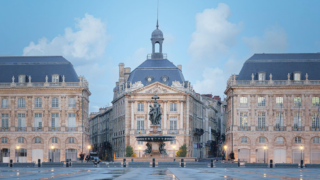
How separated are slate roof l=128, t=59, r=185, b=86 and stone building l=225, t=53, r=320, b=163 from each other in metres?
12.1

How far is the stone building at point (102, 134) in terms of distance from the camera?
13662 centimetres

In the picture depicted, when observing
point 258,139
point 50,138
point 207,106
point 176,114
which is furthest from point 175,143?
point 207,106

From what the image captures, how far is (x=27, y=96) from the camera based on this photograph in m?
109

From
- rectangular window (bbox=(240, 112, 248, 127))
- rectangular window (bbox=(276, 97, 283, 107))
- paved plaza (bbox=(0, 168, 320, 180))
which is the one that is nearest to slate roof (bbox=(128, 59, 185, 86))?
rectangular window (bbox=(240, 112, 248, 127))

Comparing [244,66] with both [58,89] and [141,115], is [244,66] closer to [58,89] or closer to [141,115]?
[141,115]

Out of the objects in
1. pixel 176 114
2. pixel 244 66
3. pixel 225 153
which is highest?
pixel 244 66

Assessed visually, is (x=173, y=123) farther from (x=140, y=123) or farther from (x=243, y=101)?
(x=243, y=101)

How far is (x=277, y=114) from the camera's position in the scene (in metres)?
107

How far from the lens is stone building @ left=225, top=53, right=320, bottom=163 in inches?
4149

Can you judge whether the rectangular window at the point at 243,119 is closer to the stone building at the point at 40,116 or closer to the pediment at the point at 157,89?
the pediment at the point at 157,89

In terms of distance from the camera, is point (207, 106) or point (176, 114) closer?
point (176, 114)

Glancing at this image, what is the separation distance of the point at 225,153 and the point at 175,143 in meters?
9.02

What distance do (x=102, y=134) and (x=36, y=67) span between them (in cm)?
4169

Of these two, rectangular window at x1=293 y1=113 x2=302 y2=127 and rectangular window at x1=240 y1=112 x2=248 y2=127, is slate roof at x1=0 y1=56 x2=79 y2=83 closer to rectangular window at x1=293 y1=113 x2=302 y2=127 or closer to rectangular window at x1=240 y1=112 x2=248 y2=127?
rectangular window at x1=240 y1=112 x2=248 y2=127
